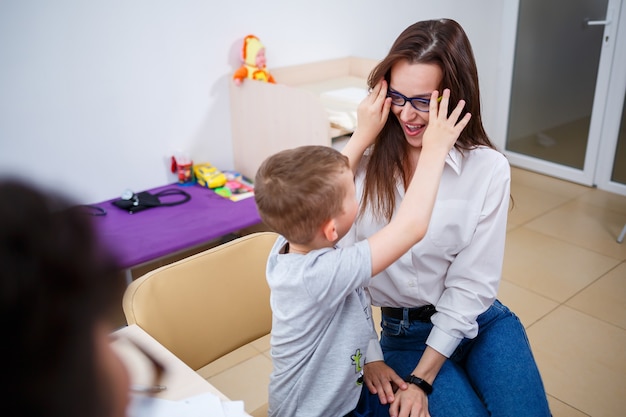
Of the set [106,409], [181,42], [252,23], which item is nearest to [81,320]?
[106,409]

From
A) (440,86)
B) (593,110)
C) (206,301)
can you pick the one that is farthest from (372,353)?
(593,110)

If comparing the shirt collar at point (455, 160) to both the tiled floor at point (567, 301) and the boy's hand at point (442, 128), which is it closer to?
the boy's hand at point (442, 128)

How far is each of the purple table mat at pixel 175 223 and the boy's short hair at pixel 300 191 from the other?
1.29 metres


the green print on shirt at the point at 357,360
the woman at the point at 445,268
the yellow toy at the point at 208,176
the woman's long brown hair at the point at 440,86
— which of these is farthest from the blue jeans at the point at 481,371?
the yellow toy at the point at 208,176

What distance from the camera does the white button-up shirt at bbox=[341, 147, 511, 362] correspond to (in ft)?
4.48

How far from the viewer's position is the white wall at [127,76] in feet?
7.71

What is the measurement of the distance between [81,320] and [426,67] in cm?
106

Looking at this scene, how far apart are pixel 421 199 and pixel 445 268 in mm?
405

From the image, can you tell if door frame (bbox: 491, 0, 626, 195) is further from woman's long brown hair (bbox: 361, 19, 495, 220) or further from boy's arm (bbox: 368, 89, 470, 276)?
boy's arm (bbox: 368, 89, 470, 276)

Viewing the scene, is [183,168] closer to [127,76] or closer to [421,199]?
[127,76]

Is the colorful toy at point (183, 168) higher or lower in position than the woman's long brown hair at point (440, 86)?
lower

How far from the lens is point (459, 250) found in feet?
4.62

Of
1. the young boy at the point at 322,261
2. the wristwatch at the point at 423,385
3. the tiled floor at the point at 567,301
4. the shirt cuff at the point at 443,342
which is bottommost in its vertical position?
the tiled floor at the point at 567,301

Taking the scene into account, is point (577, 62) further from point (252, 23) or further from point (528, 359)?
point (528, 359)
